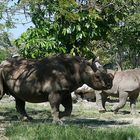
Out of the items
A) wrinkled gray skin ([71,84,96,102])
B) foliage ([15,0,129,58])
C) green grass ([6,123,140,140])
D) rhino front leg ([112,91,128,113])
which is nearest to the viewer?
green grass ([6,123,140,140])

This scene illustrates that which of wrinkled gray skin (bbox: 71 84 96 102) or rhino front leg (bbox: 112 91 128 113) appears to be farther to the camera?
wrinkled gray skin (bbox: 71 84 96 102)

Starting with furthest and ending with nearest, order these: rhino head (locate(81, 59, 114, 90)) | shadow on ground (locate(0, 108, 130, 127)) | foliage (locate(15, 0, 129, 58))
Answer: foliage (locate(15, 0, 129, 58))
shadow on ground (locate(0, 108, 130, 127))
rhino head (locate(81, 59, 114, 90))

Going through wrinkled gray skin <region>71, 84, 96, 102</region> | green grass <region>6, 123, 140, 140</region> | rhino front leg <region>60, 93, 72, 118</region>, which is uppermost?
green grass <region>6, 123, 140, 140</region>

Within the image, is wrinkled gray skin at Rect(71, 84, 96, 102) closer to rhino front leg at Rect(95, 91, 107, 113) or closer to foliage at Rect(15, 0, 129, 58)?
foliage at Rect(15, 0, 129, 58)

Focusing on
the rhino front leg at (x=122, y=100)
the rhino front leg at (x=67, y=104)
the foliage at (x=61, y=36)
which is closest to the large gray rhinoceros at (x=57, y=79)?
the rhino front leg at (x=67, y=104)

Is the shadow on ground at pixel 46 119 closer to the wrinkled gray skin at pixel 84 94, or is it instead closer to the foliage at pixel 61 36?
the foliage at pixel 61 36

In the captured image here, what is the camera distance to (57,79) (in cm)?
1170

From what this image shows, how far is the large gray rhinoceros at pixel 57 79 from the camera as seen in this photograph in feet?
38.4

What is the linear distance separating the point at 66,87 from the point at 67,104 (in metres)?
0.61

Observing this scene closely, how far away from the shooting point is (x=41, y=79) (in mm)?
11859

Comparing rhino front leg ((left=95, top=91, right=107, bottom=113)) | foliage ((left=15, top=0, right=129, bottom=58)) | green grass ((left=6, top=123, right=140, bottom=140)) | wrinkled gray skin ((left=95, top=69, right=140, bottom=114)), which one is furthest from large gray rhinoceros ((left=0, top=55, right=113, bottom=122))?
rhino front leg ((left=95, top=91, right=107, bottom=113))

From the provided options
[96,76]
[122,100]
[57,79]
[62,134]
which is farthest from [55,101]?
[122,100]

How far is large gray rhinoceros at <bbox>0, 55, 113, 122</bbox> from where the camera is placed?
1171cm

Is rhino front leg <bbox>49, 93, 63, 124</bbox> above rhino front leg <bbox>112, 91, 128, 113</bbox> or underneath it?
above
